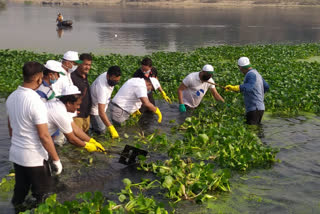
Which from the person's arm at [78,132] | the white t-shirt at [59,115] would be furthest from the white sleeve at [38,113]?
the person's arm at [78,132]

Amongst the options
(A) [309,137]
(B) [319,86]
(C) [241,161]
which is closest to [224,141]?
(C) [241,161]

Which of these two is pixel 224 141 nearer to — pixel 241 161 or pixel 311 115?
pixel 241 161

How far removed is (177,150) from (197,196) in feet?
6.27

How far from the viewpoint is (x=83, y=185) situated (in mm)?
6422

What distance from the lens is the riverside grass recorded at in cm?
586

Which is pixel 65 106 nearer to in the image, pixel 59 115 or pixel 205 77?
pixel 59 115

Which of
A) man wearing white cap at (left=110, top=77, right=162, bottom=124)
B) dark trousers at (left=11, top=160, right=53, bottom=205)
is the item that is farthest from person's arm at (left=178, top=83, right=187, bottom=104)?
dark trousers at (left=11, top=160, right=53, bottom=205)

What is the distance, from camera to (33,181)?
5.04m

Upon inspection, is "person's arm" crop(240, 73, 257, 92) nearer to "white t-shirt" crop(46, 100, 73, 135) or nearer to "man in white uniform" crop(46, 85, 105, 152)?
"man in white uniform" crop(46, 85, 105, 152)

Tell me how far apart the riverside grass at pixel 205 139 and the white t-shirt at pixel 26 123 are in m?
0.64

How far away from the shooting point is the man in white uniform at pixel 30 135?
15.2ft

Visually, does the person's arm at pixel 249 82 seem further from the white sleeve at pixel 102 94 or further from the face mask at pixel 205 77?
the white sleeve at pixel 102 94

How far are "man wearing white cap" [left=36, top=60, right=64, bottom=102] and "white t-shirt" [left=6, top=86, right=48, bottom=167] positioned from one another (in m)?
2.01

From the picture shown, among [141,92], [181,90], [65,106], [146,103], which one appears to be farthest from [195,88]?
[65,106]
